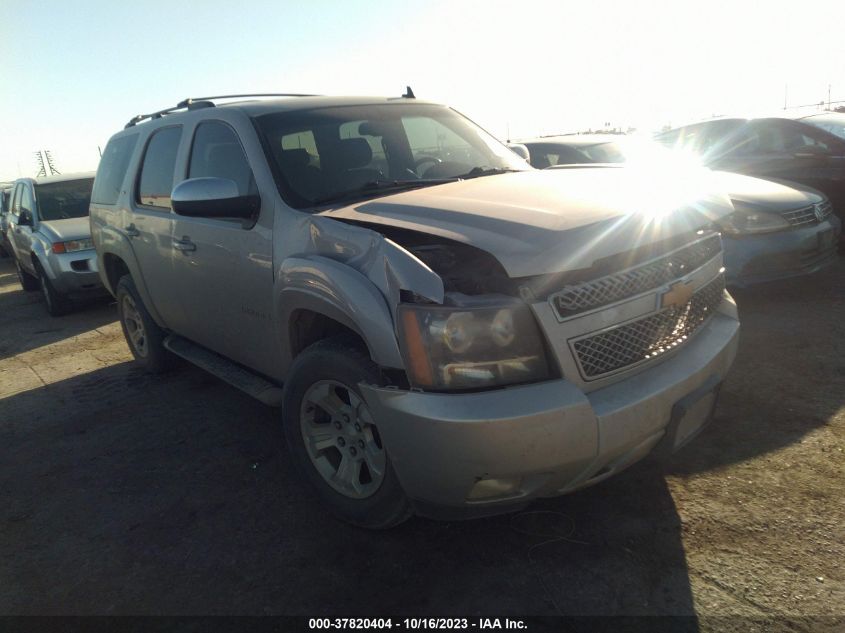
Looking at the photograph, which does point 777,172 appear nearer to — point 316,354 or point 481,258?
point 481,258

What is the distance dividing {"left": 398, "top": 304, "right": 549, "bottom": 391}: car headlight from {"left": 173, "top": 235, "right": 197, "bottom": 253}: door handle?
6.80ft

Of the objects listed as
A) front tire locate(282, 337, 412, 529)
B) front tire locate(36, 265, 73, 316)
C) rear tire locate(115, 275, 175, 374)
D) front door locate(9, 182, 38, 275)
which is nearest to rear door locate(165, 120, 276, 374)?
front tire locate(282, 337, 412, 529)

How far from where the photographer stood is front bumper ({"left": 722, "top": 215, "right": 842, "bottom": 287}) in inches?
202

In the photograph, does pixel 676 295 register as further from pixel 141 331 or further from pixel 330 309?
pixel 141 331

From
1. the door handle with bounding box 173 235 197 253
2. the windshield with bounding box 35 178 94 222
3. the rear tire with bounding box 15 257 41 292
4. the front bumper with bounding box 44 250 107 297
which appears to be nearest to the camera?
the door handle with bounding box 173 235 197 253

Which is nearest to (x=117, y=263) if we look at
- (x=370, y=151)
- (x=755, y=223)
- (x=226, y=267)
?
(x=226, y=267)

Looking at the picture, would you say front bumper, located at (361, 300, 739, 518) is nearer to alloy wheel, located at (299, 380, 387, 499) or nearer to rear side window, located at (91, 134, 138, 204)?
alloy wheel, located at (299, 380, 387, 499)

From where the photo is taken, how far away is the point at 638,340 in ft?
7.83

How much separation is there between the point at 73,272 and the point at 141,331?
3288 mm

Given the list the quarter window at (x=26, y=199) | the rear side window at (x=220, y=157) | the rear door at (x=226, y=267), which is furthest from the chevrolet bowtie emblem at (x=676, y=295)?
the quarter window at (x=26, y=199)

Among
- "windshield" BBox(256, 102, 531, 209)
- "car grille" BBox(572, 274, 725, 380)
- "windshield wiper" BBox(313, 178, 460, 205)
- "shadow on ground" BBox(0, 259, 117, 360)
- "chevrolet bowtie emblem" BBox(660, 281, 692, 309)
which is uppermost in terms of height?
"windshield" BBox(256, 102, 531, 209)

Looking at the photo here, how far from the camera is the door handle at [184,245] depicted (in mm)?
3760

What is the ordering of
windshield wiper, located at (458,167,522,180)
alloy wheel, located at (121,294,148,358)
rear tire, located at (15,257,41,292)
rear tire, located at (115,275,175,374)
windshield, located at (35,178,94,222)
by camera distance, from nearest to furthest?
windshield wiper, located at (458,167,522,180) < rear tire, located at (115,275,175,374) < alloy wheel, located at (121,294,148,358) < windshield, located at (35,178,94,222) < rear tire, located at (15,257,41,292)

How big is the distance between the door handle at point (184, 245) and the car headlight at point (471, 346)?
2.07m
